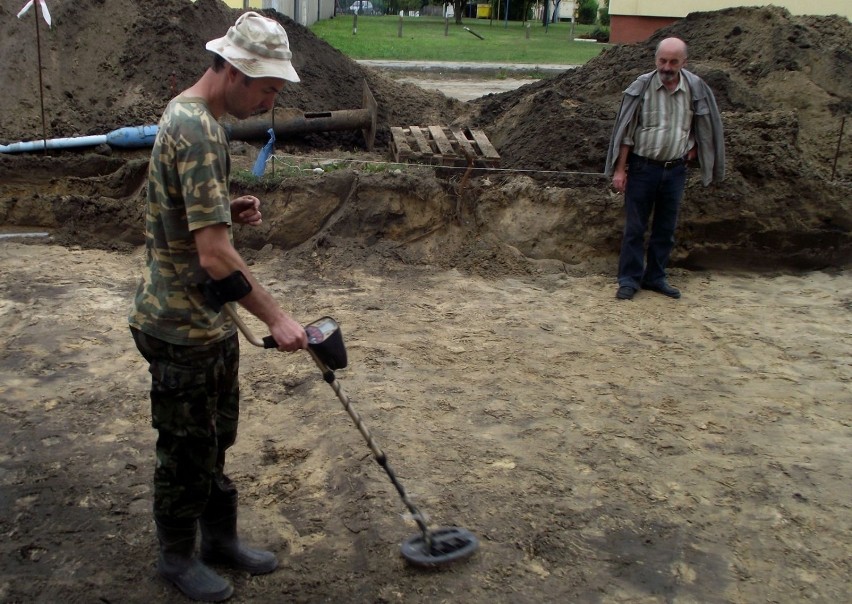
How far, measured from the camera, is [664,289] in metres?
7.07

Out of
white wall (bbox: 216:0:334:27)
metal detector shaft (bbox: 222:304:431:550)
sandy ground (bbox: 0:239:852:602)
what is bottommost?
sandy ground (bbox: 0:239:852:602)

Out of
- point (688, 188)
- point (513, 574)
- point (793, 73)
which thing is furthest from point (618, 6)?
point (513, 574)

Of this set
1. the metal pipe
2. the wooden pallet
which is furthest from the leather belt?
the metal pipe

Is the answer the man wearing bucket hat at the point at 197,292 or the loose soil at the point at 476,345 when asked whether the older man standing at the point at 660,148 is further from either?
the man wearing bucket hat at the point at 197,292

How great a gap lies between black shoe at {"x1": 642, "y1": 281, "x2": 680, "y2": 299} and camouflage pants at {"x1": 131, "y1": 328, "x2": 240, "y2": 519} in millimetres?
4793

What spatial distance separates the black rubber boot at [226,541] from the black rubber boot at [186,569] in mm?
118

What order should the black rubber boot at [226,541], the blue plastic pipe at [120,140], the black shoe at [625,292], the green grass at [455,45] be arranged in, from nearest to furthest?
the black rubber boot at [226,541] < the black shoe at [625,292] < the blue plastic pipe at [120,140] < the green grass at [455,45]

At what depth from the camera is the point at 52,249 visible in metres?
7.67

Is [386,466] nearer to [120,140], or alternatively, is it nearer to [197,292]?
[197,292]

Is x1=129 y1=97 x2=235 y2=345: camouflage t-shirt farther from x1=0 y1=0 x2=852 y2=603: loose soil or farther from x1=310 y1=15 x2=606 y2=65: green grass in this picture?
x1=310 y1=15 x2=606 y2=65: green grass

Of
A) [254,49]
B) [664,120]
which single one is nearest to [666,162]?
[664,120]

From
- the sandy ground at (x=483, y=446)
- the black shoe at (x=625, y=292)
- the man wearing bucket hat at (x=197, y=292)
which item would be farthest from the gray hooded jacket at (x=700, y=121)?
the man wearing bucket hat at (x=197, y=292)

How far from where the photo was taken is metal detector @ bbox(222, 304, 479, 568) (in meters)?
3.07

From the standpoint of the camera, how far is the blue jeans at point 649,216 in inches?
268
